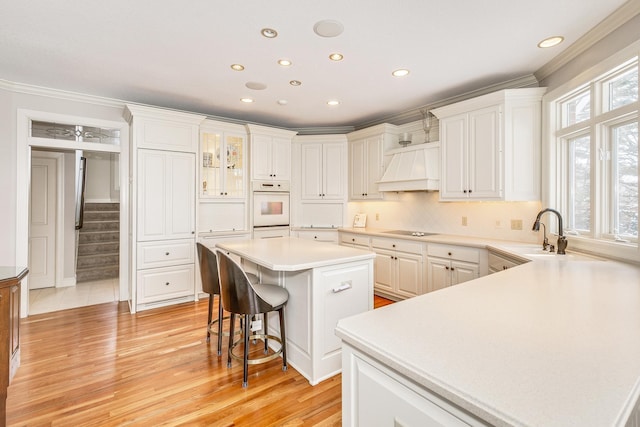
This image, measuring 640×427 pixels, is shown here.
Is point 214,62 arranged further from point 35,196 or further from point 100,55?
point 35,196

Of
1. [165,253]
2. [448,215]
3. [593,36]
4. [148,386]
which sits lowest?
[148,386]

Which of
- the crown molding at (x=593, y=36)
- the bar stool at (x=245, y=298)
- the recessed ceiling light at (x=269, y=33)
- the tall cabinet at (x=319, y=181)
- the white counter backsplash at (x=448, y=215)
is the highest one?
the recessed ceiling light at (x=269, y=33)

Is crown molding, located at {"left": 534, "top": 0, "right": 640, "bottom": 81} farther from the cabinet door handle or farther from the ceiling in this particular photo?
the cabinet door handle

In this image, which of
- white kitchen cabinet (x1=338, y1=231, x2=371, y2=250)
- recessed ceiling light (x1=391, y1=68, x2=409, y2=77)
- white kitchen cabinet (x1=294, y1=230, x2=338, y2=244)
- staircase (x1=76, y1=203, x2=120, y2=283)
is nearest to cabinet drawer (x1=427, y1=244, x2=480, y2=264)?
white kitchen cabinet (x1=338, y1=231, x2=371, y2=250)

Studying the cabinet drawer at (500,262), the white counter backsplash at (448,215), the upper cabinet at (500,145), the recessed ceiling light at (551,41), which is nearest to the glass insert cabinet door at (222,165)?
the white counter backsplash at (448,215)

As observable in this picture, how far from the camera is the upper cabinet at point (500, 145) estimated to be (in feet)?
10.1

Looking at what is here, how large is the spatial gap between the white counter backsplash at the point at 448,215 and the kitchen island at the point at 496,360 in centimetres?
217

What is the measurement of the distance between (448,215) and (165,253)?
12.3 ft

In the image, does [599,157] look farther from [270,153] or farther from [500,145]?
[270,153]

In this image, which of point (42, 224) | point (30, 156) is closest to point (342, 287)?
point (30, 156)

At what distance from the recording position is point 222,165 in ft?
14.5

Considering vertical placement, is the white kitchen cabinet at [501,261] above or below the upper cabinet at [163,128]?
below

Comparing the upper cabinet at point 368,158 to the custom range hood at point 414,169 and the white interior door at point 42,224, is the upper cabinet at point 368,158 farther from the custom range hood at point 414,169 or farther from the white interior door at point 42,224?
the white interior door at point 42,224

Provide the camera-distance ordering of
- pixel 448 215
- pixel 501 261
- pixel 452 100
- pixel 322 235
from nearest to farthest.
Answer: pixel 501 261 → pixel 452 100 → pixel 448 215 → pixel 322 235
